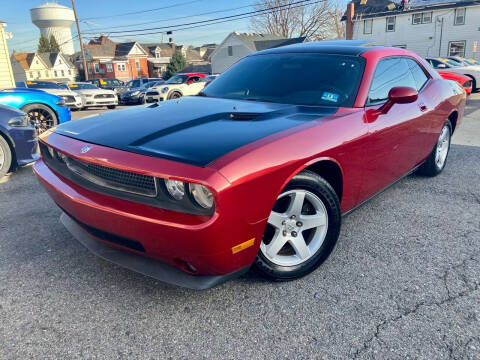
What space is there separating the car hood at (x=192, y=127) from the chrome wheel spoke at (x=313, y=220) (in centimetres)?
57

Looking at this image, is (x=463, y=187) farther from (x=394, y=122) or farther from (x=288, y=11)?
(x=288, y=11)

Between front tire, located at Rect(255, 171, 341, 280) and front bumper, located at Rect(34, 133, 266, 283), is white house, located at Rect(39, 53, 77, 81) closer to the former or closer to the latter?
front bumper, located at Rect(34, 133, 266, 283)

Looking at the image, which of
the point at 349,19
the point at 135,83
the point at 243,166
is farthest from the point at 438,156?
the point at 349,19

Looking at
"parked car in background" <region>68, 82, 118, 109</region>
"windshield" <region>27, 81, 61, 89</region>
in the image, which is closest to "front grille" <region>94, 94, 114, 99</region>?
"parked car in background" <region>68, 82, 118, 109</region>

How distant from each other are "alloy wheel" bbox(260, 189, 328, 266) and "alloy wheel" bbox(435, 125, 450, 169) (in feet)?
8.63

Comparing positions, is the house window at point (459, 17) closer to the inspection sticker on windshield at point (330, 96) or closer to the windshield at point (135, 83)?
the windshield at point (135, 83)

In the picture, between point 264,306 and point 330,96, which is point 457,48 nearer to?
point 330,96

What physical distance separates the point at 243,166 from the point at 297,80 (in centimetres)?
151

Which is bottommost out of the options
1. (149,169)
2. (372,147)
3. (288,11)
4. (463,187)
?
(463,187)

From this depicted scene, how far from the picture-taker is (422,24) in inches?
1252

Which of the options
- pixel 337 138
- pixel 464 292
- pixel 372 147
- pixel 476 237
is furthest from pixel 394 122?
pixel 464 292

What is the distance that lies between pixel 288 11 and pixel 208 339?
171 ft

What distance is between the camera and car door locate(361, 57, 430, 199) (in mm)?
2758

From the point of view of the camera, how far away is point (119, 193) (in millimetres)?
1976
